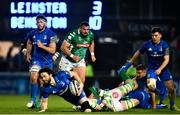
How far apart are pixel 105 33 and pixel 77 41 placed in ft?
35.8

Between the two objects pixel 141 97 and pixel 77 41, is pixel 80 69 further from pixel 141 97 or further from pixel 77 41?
pixel 141 97

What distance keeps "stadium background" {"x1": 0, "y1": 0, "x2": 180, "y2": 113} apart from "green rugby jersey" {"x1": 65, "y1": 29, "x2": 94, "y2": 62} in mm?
3336

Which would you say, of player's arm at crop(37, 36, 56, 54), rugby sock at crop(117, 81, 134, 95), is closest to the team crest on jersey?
rugby sock at crop(117, 81, 134, 95)

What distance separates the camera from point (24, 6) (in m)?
20.5

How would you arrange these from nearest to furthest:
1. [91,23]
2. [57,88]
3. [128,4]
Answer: [57,88] < [91,23] < [128,4]

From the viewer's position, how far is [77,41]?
16.7m

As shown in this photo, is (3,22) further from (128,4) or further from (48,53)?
(48,53)

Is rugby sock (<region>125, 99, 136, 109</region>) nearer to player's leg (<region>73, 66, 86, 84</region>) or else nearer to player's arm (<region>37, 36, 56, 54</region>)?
player's leg (<region>73, 66, 86, 84</region>)

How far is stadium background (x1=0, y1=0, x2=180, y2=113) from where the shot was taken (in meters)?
20.8

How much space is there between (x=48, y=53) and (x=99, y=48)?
11.4m

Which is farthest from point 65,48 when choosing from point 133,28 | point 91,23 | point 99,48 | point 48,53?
point 99,48

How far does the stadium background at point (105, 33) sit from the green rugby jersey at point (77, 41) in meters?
3.34

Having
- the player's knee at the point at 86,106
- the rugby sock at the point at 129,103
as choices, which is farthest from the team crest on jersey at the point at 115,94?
the player's knee at the point at 86,106

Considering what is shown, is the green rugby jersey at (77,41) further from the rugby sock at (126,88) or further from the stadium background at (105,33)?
the stadium background at (105,33)
